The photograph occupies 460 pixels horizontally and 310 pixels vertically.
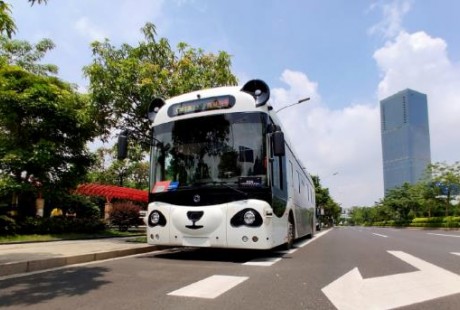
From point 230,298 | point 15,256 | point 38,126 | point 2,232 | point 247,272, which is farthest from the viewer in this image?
point 38,126

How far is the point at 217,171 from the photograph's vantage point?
28.8ft

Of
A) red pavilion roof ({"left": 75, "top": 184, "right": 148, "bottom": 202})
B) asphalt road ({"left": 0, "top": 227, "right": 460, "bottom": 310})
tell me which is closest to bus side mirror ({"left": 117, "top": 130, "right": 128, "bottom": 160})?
asphalt road ({"left": 0, "top": 227, "right": 460, "bottom": 310})

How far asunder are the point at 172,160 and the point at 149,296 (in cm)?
455

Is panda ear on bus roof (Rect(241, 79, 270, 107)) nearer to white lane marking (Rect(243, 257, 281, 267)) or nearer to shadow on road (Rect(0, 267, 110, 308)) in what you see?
white lane marking (Rect(243, 257, 281, 267))

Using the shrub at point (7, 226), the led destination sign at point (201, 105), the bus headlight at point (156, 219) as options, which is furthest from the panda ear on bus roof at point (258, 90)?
the shrub at point (7, 226)

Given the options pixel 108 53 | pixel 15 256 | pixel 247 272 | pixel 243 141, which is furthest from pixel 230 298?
pixel 108 53

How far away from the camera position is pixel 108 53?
15.6m

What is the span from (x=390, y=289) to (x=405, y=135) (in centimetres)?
15596

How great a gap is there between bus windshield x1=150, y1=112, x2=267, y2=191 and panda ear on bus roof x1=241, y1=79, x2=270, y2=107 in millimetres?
338

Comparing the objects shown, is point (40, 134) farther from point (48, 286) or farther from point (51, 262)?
point (48, 286)

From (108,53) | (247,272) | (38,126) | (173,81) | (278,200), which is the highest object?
(108,53)

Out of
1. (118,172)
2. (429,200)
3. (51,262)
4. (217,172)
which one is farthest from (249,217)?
(429,200)

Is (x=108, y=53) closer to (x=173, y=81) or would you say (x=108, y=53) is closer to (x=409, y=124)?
(x=173, y=81)

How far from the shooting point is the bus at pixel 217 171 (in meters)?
8.44
